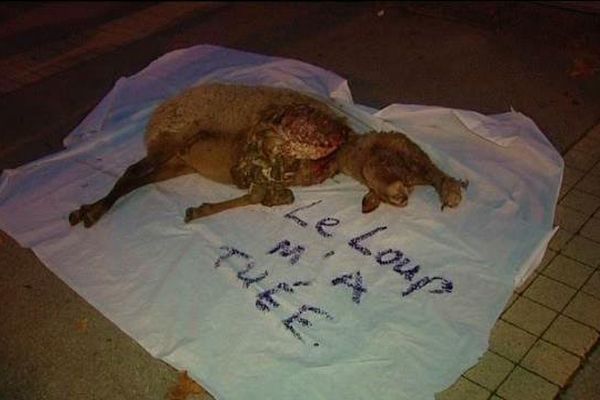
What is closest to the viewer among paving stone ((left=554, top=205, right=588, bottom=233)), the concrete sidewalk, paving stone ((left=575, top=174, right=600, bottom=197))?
the concrete sidewalk

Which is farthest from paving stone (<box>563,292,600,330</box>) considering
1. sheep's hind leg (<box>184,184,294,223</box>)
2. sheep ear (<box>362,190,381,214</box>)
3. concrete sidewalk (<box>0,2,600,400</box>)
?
sheep's hind leg (<box>184,184,294,223</box>)

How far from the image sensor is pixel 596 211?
388cm

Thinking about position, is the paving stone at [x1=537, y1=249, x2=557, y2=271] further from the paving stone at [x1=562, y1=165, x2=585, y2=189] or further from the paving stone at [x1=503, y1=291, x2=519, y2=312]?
the paving stone at [x1=562, y1=165, x2=585, y2=189]

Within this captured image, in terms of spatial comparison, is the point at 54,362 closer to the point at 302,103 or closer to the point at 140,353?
the point at 140,353

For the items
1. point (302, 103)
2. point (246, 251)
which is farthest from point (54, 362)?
point (302, 103)

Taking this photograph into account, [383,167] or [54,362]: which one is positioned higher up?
[383,167]

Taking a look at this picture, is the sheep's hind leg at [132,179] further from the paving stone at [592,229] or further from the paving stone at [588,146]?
the paving stone at [588,146]

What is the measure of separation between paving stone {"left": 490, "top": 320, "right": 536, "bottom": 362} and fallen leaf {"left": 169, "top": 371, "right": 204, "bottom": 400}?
4.98 feet

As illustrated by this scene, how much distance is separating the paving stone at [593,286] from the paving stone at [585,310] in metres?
0.03

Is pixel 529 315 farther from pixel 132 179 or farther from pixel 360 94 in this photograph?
pixel 360 94

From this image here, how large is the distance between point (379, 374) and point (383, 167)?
4.41ft

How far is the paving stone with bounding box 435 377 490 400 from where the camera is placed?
281 centimetres

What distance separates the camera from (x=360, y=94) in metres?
5.54

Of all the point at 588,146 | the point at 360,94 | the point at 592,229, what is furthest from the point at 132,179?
the point at 588,146
